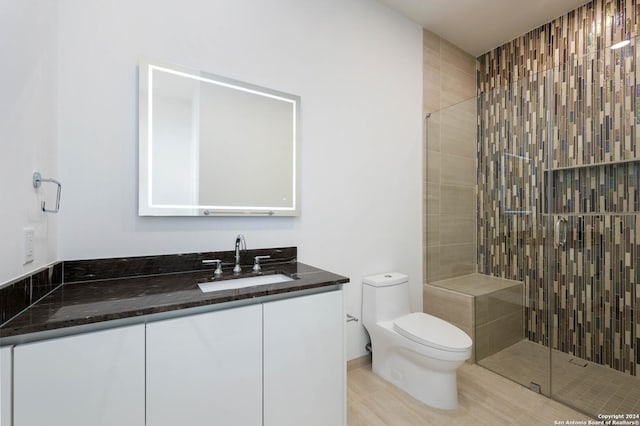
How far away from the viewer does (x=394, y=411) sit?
1.66 meters

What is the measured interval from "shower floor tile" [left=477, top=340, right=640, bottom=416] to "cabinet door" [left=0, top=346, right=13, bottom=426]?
260 centimetres

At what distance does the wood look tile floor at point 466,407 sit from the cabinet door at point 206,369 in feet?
2.59

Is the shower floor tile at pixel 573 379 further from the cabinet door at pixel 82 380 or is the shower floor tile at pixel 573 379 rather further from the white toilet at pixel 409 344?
the cabinet door at pixel 82 380

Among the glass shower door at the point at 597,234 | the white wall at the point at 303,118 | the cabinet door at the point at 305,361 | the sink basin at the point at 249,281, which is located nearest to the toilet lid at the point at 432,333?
the white wall at the point at 303,118

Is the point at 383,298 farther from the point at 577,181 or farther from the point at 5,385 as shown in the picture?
the point at 5,385

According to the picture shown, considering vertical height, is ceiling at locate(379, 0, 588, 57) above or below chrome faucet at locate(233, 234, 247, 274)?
above

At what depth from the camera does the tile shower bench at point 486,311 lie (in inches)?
86.4

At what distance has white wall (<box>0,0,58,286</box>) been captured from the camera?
87cm

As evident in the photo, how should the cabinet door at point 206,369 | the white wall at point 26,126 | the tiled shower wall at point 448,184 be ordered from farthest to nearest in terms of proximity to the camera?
the tiled shower wall at point 448,184, the cabinet door at point 206,369, the white wall at point 26,126

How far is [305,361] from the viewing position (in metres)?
1.30

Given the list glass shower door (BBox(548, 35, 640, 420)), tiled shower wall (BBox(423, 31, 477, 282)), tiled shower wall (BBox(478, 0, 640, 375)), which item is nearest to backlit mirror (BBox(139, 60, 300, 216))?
tiled shower wall (BBox(423, 31, 477, 282))

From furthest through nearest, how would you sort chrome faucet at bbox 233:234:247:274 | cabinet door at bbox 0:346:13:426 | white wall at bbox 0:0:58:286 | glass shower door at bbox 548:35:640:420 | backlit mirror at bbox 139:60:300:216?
glass shower door at bbox 548:35:640:420 → chrome faucet at bbox 233:234:247:274 → backlit mirror at bbox 139:60:300:216 → white wall at bbox 0:0:58:286 → cabinet door at bbox 0:346:13:426

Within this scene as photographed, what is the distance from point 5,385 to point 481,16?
137 inches

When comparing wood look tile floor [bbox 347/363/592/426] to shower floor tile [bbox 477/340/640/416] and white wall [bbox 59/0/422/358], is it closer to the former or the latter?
shower floor tile [bbox 477/340/640/416]
